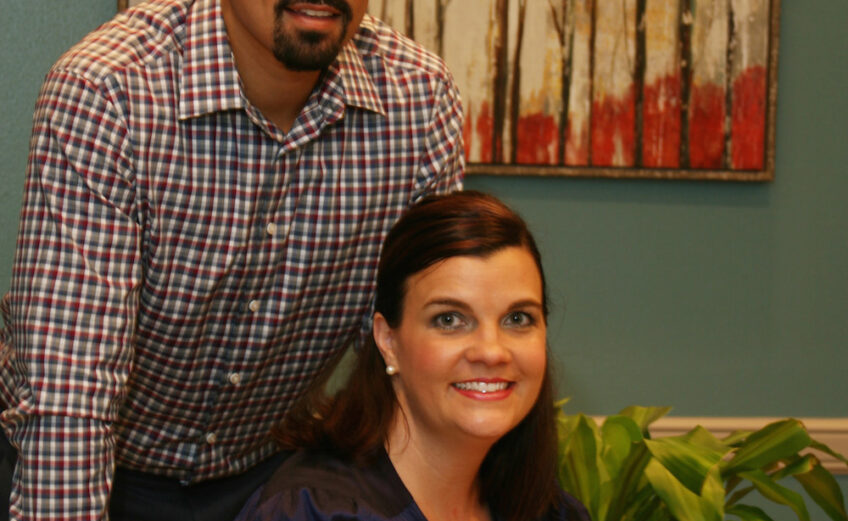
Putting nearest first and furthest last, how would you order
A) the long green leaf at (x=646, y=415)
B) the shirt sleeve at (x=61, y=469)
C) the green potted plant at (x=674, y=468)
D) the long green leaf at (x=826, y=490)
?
the shirt sleeve at (x=61, y=469)
the green potted plant at (x=674, y=468)
the long green leaf at (x=826, y=490)
the long green leaf at (x=646, y=415)

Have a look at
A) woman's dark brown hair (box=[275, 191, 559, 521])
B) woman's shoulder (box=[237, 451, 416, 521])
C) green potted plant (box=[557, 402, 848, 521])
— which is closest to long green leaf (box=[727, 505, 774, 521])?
green potted plant (box=[557, 402, 848, 521])

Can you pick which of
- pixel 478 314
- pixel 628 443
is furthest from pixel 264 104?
pixel 628 443

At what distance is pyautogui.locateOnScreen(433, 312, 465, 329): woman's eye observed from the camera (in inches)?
56.1

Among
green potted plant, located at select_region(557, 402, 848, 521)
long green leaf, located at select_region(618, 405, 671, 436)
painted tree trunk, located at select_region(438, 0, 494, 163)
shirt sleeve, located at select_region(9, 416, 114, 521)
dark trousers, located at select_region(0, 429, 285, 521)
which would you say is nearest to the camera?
shirt sleeve, located at select_region(9, 416, 114, 521)

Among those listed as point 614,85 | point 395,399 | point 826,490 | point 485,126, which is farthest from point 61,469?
point 614,85

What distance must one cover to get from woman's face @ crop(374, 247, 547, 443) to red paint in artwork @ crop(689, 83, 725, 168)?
3.99 feet

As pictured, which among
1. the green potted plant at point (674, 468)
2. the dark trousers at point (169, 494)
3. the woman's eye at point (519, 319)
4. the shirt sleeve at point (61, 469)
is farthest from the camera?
the green potted plant at point (674, 468)

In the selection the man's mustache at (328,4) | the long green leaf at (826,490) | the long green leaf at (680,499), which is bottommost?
the long green leaf at (826,490)

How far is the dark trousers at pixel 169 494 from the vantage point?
5.19 feet

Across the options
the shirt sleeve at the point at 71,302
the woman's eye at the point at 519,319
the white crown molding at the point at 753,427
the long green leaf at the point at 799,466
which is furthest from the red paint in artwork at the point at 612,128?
the shirt sleeve at the point at 71,302

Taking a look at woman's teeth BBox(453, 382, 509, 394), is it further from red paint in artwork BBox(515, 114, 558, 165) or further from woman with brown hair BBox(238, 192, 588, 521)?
red paint in artwork BBox(515, 114, 558, 165)

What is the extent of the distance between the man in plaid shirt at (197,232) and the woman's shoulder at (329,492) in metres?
0.21

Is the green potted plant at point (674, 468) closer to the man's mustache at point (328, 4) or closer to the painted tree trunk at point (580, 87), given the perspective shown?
the painted tree trunk at point (580, 87)

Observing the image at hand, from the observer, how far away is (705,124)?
2.54 metres
